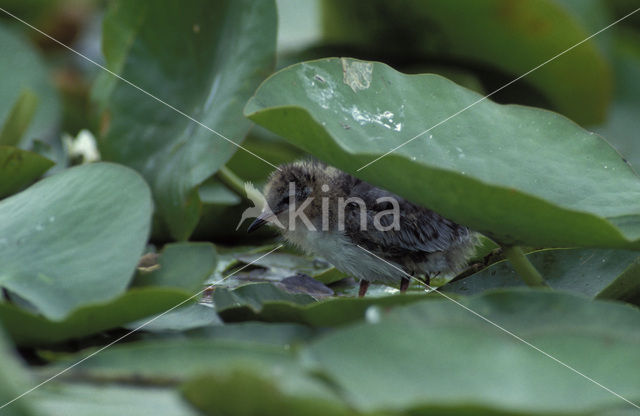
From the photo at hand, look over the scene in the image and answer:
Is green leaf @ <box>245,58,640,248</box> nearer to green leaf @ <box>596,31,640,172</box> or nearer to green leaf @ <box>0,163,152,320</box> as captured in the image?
green leaf @ <box>0,163,152,320</box>

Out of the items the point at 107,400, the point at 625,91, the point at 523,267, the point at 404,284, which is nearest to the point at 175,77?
the point at 404,284

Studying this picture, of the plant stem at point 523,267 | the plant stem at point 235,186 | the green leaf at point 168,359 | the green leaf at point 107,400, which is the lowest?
the green leaf at point 107,400

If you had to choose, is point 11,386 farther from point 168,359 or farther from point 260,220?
point 260,220

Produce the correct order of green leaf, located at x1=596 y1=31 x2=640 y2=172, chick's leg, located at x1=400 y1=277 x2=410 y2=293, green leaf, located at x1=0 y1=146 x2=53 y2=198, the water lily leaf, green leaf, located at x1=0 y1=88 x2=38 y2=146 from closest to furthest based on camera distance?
the water lily leaf
green leaf, located at x1=0 y1=146 x2=53 y2=198
chick's leg, located at x1=400 y1=277 x2=410 y2=293
green leaf, located at x1=0 y1=88 x2=38 y2=146
green leaf, located at x1=596 y1=31 x2=640 y2=172

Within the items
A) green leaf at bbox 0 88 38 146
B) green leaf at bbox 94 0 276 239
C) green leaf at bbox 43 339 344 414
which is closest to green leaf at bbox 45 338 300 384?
green leaf at bbox 43 339 344 414

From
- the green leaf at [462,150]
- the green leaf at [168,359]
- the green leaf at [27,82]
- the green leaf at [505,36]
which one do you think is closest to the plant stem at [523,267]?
the green leaf at [462,150]

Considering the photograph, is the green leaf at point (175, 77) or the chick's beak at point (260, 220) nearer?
the green leaf at point (175, 77)

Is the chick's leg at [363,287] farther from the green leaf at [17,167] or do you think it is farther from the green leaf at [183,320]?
the green leaf at [17,167]
